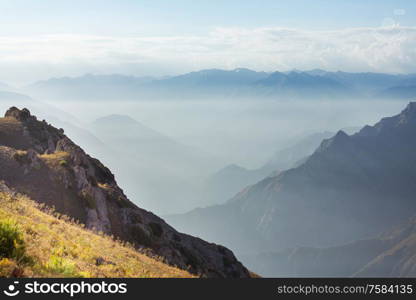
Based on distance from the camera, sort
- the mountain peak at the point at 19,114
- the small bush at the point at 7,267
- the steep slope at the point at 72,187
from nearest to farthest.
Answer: the small bush at the point at 7,267
the steep slope at the point at 72,187
the mountain peak at the point at 19,114

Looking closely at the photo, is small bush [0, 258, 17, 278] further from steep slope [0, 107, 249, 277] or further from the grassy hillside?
steep slope [0, 107, 249, 277]

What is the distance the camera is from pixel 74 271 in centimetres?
1532

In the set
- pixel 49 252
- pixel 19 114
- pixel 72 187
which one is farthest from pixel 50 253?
pixel 19 114

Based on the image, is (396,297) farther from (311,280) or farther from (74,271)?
(74,271)

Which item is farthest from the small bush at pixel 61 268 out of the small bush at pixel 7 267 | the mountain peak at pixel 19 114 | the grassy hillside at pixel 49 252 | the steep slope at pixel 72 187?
the mountain peak at pixel 19 114

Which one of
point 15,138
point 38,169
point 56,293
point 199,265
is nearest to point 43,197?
point 38,169

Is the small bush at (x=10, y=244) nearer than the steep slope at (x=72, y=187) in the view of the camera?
Yes

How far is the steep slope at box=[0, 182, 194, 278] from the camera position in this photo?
1409 centimetres

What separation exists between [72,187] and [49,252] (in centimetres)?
3378

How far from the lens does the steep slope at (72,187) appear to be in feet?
151

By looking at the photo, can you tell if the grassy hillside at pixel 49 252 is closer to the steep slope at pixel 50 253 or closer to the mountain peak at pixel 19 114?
the steep slope at pixel 50 253

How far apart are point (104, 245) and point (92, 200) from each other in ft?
84.3

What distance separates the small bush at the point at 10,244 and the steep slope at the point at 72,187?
29.9 m

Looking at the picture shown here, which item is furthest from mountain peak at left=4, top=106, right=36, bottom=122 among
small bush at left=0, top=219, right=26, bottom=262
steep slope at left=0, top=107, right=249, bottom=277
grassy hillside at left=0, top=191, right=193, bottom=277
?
small bush at left=0, top=219, right=26, bottom=262
